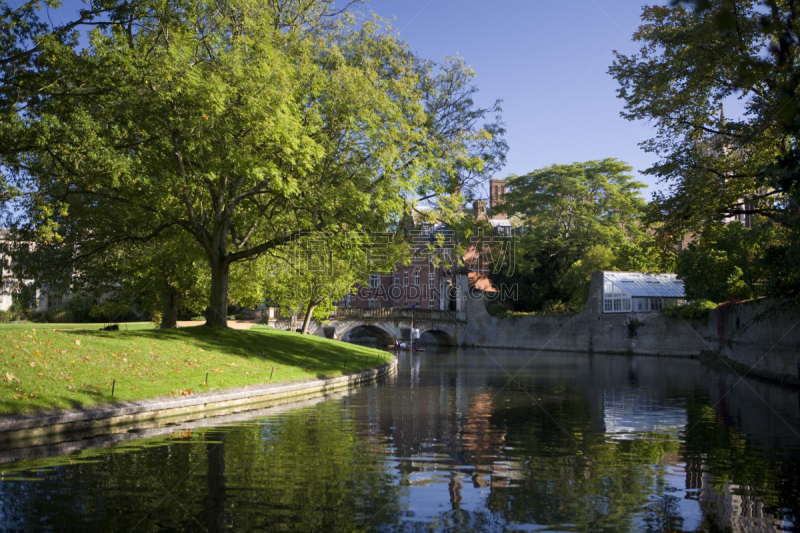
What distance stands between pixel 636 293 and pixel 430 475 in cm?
4246

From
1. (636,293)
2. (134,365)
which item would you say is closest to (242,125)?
(134,365)

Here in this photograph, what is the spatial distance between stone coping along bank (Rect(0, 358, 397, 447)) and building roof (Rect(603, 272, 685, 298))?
33421mm

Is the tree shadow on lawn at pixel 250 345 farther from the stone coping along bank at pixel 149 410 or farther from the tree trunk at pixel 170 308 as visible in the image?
the tree trunk at pixel 170 308

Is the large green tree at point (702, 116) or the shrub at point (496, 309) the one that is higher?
the large green tree at point (702, 116)

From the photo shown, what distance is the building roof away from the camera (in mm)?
47219

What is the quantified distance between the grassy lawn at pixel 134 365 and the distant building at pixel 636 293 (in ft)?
96.7

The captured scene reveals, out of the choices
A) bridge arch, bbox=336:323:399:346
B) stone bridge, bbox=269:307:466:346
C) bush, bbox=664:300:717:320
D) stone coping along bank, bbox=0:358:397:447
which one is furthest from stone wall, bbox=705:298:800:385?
bridge arch, bbox=336:323:399:346

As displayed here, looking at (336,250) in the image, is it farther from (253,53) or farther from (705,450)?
(705,450)

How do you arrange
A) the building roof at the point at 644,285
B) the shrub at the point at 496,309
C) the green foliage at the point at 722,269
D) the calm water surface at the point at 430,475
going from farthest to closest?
the shrub at the point at 496,309 < the building roof at the point at 644,285 < the green foliage at the point at 722,269 < the calm water surface at the point at 430,475

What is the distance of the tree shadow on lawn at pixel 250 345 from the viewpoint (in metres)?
18.7

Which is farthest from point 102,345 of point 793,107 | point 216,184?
point 793,107

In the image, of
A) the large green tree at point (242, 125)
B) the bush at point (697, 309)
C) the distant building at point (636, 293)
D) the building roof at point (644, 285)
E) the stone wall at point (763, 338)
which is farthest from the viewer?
the building roof at point (644, 285)

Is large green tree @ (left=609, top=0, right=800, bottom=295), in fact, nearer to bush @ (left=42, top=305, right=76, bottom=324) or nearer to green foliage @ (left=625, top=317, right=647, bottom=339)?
green foliage @ (left=625, top=317, right=647, bottom=339)

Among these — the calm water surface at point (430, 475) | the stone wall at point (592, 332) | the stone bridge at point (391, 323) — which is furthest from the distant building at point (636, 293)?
the calm water surface at point (430, 475)
